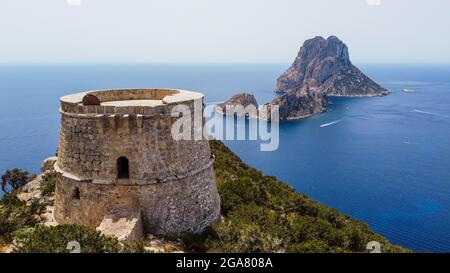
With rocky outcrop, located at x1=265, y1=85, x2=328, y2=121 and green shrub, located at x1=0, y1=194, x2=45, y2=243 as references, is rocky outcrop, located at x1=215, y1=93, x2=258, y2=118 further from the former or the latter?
green shrub, located at x1=0, y1=194, x2=45, y2=243

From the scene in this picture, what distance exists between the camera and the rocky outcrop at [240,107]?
121000mm

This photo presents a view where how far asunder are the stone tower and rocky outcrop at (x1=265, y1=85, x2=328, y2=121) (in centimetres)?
10604

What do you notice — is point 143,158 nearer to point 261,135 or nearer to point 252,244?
point 252,244

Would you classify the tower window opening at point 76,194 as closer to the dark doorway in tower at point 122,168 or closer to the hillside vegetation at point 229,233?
the hillside vegetation at point 229,233

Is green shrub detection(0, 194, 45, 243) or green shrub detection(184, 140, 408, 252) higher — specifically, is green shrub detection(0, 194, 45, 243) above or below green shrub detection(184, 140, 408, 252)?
above

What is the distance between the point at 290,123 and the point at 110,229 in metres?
108

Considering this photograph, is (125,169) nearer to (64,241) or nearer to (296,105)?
(64,241)

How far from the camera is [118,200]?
46.1ft

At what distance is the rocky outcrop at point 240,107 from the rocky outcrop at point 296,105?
5.73 meters

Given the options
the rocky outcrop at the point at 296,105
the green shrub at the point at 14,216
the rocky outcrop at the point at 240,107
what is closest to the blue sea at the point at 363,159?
the rocky outcrop at the point at 296,105

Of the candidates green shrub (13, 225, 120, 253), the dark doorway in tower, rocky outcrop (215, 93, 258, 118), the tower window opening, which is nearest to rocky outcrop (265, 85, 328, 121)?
rocky outcrop (215, 93, 258, 118)

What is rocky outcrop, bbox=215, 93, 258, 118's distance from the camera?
121 meters

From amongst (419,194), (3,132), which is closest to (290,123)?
(419,194)

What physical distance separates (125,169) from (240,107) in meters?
107
